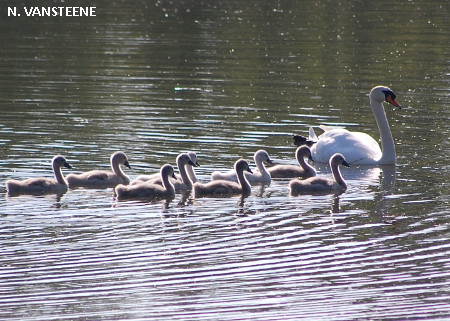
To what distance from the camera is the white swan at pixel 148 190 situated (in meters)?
13.7

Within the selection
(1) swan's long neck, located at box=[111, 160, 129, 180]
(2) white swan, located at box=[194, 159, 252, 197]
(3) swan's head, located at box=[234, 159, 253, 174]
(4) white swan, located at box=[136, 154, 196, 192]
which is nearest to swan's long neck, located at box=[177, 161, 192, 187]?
(4) white swan, located at box=[136, 154, 196, 192]

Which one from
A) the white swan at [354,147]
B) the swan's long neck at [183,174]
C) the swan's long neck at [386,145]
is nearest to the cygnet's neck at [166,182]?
the swan's long neck at [183,174]

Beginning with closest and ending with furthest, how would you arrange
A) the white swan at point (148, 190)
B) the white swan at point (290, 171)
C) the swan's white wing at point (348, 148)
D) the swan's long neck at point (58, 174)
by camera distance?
the white swan at point (148, 190) < the swan's long neck at point (58, 174) < the white swan at point (290, 171) < the swan's white wing at point (348, 148)

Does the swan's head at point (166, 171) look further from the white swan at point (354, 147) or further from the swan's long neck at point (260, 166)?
the white swan at point (354, 147)

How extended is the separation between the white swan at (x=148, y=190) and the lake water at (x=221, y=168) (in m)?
0.26

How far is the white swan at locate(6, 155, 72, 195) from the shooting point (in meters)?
13.8

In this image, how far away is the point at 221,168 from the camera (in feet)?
51.2

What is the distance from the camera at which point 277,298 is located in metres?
9.33

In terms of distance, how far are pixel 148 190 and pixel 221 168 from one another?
6.71 ft

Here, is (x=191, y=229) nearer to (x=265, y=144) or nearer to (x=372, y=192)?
(x=372, y=192)

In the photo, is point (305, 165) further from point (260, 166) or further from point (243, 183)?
point (243, 183)

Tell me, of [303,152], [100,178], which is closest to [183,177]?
[100,178]

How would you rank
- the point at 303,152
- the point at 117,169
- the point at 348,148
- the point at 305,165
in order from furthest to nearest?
the point at 348,148
the point at 303,152
the point at 305,165
the point at 117,169

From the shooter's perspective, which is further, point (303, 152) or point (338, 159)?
point (303, 152)
